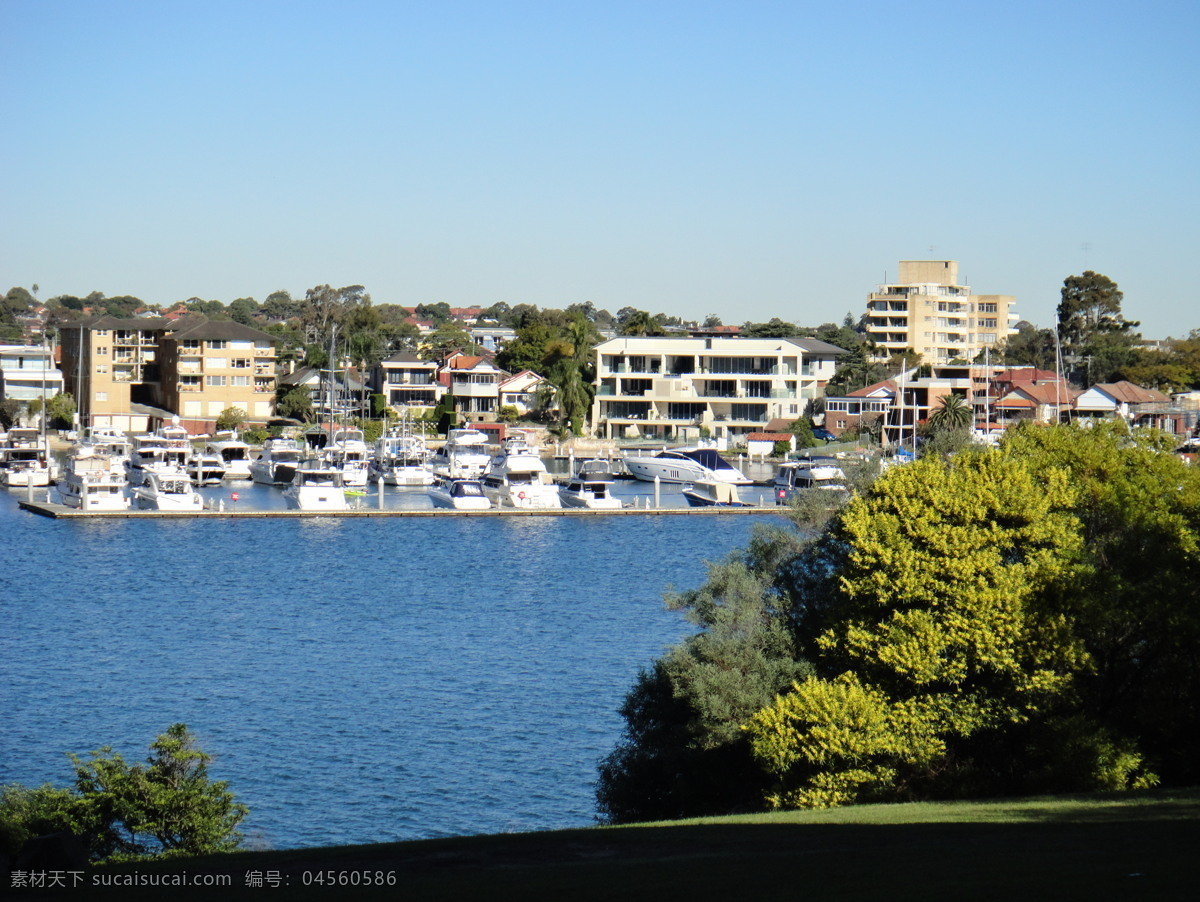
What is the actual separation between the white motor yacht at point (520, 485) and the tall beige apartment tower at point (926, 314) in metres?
64.6

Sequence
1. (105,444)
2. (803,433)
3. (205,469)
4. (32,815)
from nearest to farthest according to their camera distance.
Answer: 1. (32,815)
2. (205,469)
3. (105,444)
4. (803,433)

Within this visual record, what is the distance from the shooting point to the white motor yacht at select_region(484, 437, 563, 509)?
7269cm

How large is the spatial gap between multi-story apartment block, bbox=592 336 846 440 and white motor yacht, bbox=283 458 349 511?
39880mm

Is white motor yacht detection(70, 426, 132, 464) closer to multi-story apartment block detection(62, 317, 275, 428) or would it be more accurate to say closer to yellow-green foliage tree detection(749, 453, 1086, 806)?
multi-story apartment block detection(62, 317, 275, 428)

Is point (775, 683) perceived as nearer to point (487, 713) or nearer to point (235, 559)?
point (487, 713)

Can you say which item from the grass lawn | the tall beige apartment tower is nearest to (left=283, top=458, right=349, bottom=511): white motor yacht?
the grass lawn

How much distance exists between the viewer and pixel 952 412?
8744 cm

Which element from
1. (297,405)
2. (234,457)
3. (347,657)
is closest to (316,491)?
(234,457)

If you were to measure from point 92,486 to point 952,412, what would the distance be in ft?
166

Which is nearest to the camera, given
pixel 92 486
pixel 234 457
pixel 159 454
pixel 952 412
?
pixel 92 486

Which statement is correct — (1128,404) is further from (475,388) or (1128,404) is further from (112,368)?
(112,368)

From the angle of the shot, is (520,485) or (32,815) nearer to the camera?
(32,815)

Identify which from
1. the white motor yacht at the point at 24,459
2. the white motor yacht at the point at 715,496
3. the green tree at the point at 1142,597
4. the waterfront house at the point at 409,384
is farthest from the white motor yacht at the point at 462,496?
the green tree at the point at 1142,597

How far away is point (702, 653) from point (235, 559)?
3714cm
